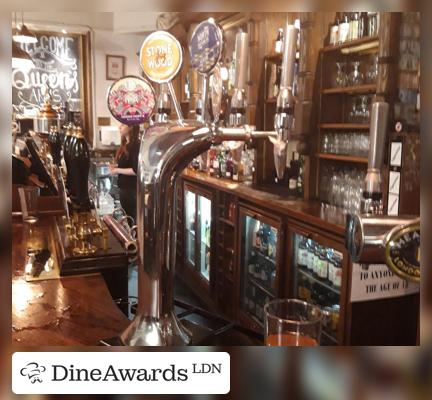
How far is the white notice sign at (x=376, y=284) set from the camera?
1.18 meters

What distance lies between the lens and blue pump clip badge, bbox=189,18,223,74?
2.85 ft

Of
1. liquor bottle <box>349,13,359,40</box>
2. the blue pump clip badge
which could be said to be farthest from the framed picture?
liquor bottle <box>349,13,359,40</box>

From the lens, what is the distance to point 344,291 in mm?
1535

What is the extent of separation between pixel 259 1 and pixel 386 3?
27cm

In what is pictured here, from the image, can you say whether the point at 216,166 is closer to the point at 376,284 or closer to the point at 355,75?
the point at 355,75

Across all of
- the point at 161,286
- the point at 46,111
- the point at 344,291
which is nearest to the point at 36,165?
the point at 46,111

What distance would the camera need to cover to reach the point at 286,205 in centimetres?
187

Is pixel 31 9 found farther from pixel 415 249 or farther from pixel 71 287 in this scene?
pixel 415 249

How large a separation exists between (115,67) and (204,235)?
3.57 ft

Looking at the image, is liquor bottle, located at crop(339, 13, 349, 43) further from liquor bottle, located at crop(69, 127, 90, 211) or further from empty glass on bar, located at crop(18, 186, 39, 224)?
empty glass on bar, located at crop(18, 186, 39, 224)

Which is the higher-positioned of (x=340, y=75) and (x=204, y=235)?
(x=340, y=75)

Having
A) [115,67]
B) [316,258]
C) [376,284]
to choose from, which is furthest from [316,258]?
[115,67]

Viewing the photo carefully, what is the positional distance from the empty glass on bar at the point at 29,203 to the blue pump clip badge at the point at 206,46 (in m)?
0.91

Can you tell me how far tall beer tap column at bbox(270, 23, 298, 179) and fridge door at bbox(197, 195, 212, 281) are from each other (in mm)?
1193
